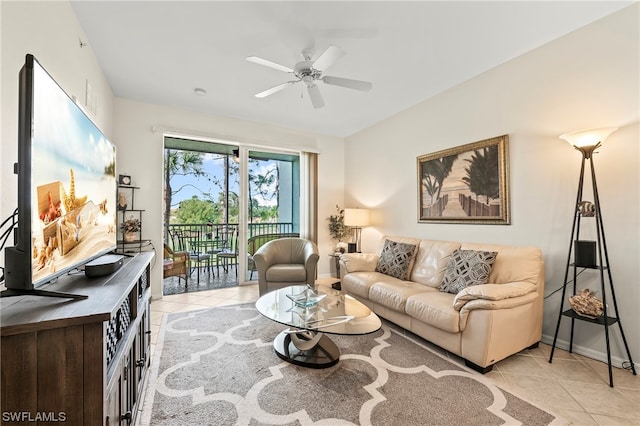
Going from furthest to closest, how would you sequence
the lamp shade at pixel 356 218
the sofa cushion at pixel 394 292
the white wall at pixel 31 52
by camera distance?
the lamp shade at pixel 356 218
the sofa cushion at pixel 394 292
the white wall at pixel 31 52

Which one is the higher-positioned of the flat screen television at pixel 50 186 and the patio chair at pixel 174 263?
the flat screen television at pixel 50 186

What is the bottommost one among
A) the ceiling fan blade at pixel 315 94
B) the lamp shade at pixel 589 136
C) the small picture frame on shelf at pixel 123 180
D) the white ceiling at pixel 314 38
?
the small picture frame on shelf at pixel 123 180

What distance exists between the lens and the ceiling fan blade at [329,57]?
2000mm

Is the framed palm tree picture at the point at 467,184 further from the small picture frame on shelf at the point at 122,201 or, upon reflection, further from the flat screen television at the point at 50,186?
the small picture frame on shelf at the point at 122,201

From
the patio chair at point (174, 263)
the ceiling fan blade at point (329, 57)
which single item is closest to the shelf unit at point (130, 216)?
the patio chair at point (174, 263)

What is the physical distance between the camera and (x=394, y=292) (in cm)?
270

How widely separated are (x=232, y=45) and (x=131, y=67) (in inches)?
48.6

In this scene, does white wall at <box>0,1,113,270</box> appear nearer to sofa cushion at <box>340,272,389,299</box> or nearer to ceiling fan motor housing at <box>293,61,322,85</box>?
ceiling fan motor housing at <box>293,61,322,85</box>

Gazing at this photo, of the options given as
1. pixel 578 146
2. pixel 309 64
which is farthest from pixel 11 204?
pixel 578 146

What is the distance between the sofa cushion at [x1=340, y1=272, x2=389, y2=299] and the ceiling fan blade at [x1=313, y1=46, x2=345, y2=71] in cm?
222

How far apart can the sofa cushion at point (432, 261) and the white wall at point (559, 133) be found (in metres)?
0.29

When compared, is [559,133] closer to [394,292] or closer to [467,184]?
[467,184]

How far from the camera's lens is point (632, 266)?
81.5 inches

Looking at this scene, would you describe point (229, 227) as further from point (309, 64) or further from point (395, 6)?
point (395, 6)
